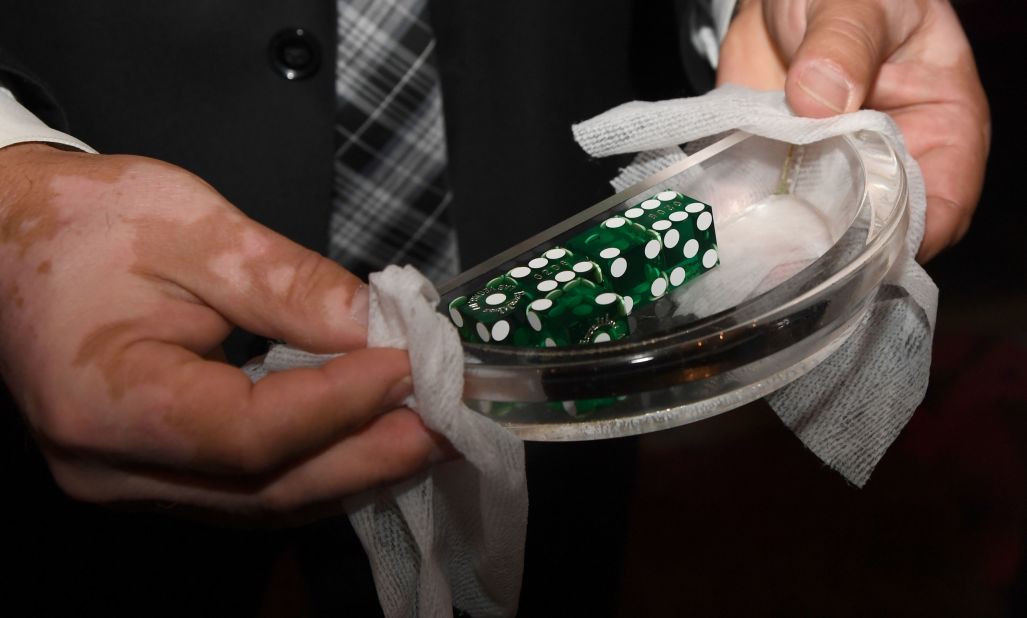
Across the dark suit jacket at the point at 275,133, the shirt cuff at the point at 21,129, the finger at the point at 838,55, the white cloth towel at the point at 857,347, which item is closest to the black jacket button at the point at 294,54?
the dark suit jacket at the point at 275,133

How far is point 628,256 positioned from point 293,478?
0.83ft

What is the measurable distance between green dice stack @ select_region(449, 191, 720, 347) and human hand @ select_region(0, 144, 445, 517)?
79 millimetres

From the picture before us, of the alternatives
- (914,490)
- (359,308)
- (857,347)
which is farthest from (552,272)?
(914,490)

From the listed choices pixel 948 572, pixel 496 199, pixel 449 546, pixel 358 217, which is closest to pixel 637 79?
pixel 496 199

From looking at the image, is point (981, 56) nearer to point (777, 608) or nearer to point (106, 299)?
point (777, 608)

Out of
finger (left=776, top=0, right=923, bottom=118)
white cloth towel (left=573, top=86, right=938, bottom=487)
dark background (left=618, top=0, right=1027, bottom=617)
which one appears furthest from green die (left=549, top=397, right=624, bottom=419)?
Result: dark background (left=618, top=0, right=1027, bottom=617)

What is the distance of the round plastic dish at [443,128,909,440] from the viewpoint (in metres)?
0.43

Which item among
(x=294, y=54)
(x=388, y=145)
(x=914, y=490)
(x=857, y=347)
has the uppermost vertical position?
(x=294, y=54)

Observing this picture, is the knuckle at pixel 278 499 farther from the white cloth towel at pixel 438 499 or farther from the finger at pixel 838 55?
the finger at pixel 838 55

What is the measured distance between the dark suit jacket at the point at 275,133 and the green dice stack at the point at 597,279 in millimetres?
276

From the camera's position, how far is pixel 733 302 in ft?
1.84

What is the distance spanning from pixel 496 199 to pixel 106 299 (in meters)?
0.46

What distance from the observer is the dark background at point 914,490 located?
1146 mm

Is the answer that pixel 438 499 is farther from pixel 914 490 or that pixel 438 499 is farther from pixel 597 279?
pixel 914 490
